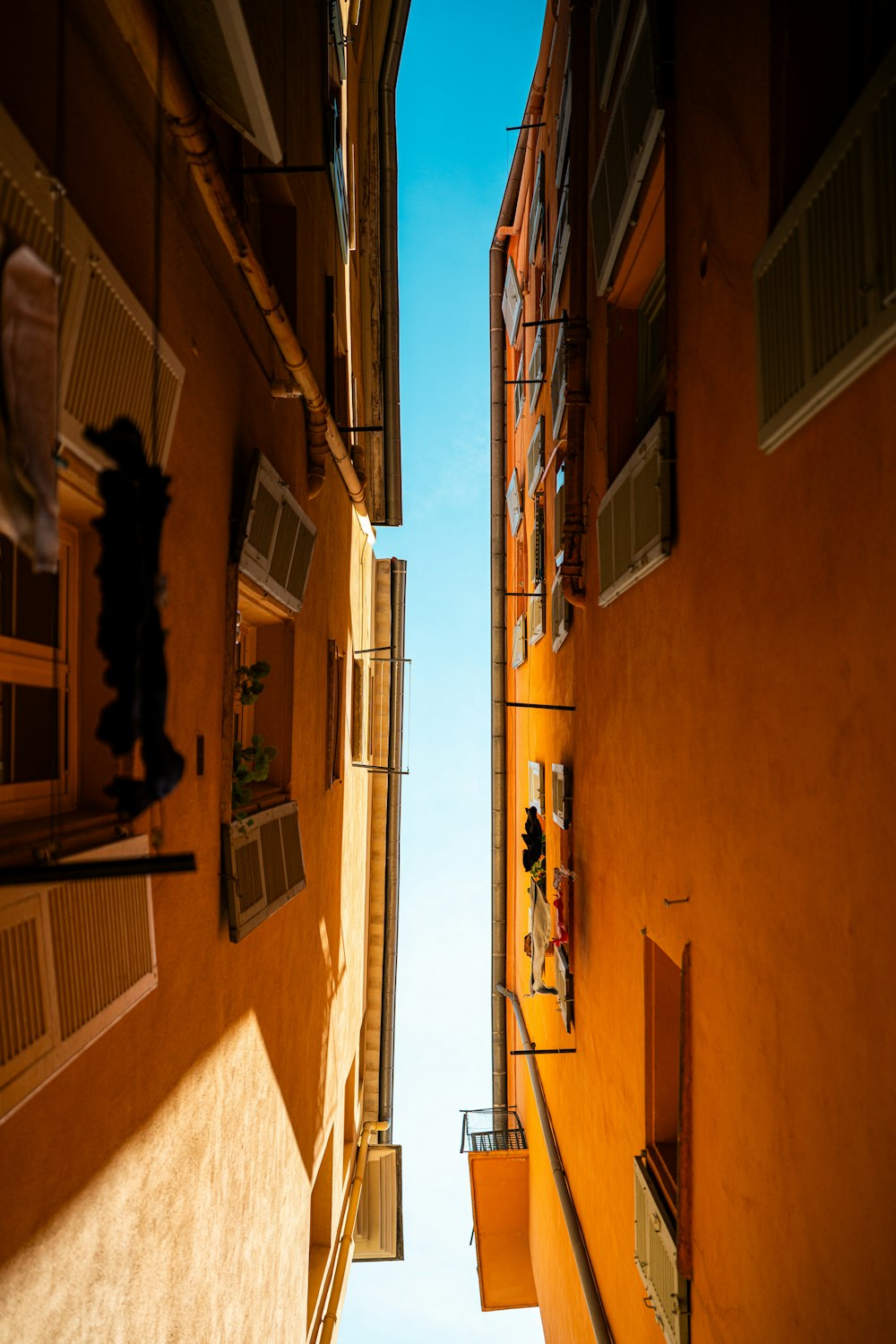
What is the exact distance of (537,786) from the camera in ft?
32.1

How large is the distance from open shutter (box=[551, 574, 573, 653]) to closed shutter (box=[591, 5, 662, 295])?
2.59 metres

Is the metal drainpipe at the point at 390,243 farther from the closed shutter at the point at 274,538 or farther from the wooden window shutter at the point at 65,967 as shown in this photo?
the wooden window shutter at the point at 65,967

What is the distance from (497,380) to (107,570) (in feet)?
45.5

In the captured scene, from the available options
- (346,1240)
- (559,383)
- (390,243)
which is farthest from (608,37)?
(346,1240)

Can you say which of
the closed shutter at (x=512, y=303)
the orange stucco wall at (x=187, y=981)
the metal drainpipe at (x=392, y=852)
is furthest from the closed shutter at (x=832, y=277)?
the closed shutter at (x=512, y=303)

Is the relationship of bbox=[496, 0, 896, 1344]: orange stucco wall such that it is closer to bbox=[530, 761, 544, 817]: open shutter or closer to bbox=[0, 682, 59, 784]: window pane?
bbox=[0, 682, 59, 784]: window pane

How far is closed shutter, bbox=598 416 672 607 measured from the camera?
12.9ft

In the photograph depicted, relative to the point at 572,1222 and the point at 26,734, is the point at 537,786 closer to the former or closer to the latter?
the point at 572,1222

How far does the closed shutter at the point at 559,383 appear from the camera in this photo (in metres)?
6.58

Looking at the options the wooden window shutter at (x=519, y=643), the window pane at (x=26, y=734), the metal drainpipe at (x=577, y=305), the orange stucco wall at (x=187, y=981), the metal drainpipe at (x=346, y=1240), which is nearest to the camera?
the orange stucco wall at (x=187, y=981)

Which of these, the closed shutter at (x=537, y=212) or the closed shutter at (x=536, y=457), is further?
the closed shutter at (x=537, y=212)

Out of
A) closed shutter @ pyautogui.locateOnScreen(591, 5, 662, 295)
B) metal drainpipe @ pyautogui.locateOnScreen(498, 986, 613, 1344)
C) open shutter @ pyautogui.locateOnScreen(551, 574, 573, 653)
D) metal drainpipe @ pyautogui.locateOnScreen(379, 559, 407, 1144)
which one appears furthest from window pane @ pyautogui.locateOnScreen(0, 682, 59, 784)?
metal drainpipe @ pyautogui.locateOnScreen(379, 559, 407, 1144)

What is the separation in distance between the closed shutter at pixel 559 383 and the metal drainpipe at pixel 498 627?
5265 mm

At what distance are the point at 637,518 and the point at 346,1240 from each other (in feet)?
30.3
